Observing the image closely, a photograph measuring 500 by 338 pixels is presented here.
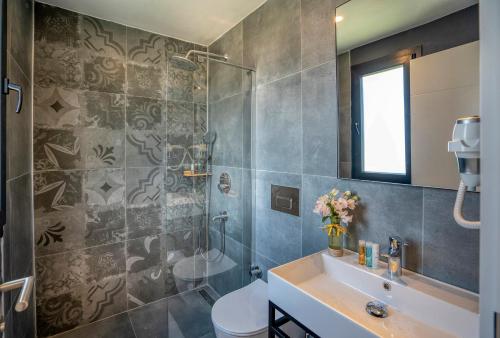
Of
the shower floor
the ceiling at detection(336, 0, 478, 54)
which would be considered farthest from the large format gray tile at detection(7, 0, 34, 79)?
the shower floor

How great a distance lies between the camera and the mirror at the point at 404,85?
1.00 m

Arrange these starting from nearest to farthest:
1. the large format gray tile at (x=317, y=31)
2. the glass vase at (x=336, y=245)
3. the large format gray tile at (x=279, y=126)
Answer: the glass vase at (x=336, y=245) < the large format gray tile at (x=317, y=31) < the large format gray tile at (x=279, y=126)

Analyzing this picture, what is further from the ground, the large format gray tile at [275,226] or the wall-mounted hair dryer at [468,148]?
the wall-mounted hair dryer at [468,148]

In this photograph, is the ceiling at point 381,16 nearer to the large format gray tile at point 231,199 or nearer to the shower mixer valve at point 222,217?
the large format gray tile at point 231,199

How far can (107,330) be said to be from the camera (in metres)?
2.10

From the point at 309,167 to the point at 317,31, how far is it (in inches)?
33.8

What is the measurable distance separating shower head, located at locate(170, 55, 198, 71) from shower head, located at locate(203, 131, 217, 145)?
1.86 ft

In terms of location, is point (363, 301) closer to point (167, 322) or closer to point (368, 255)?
point (368, 255)

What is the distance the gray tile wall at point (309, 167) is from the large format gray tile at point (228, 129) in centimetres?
16

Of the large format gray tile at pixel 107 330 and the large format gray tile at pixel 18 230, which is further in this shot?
the large format gray tile at pixel 107 330

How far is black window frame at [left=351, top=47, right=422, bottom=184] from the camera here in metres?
1.17

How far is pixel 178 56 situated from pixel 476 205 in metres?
2.16

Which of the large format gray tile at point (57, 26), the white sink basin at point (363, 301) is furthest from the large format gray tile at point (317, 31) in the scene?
the large format gray tile at point (57, 26)

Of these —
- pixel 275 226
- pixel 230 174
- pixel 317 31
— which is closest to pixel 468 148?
pixel 317 31
